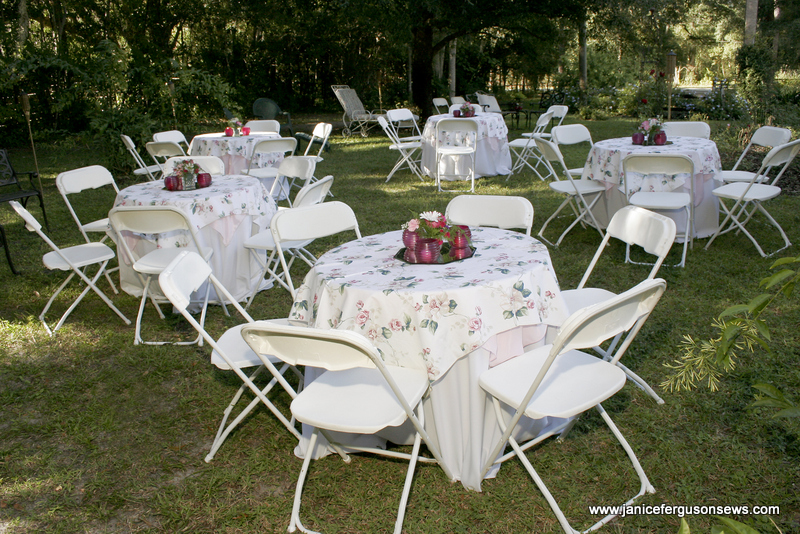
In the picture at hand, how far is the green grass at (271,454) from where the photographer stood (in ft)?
7.80

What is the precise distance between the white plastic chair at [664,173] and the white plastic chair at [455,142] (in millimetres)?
3316

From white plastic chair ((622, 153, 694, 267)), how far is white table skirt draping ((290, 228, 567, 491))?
101 inches

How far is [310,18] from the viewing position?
17.4 metres

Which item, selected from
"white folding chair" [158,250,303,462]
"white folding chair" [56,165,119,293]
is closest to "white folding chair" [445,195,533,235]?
"white folding chair" [158,250,303,462]

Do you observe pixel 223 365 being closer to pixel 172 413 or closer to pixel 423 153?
pixel 172 413

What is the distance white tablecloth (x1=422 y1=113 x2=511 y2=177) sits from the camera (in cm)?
904

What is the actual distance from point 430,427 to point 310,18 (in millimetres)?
16978

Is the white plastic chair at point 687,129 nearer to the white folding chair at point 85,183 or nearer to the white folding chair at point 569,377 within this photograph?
the white folding chair at point 569,377

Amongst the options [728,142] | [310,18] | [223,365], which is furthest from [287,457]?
[310,18]

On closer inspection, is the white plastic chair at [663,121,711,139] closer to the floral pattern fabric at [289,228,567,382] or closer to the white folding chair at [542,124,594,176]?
the white folding chair at [542,124,594,176]

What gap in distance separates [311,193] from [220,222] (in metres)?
0.69

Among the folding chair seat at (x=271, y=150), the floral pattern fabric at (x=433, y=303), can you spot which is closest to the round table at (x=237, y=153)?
the folding chair seat at (x=271, y=150)

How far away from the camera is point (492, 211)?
354cm

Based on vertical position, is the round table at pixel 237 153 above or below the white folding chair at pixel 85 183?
above
